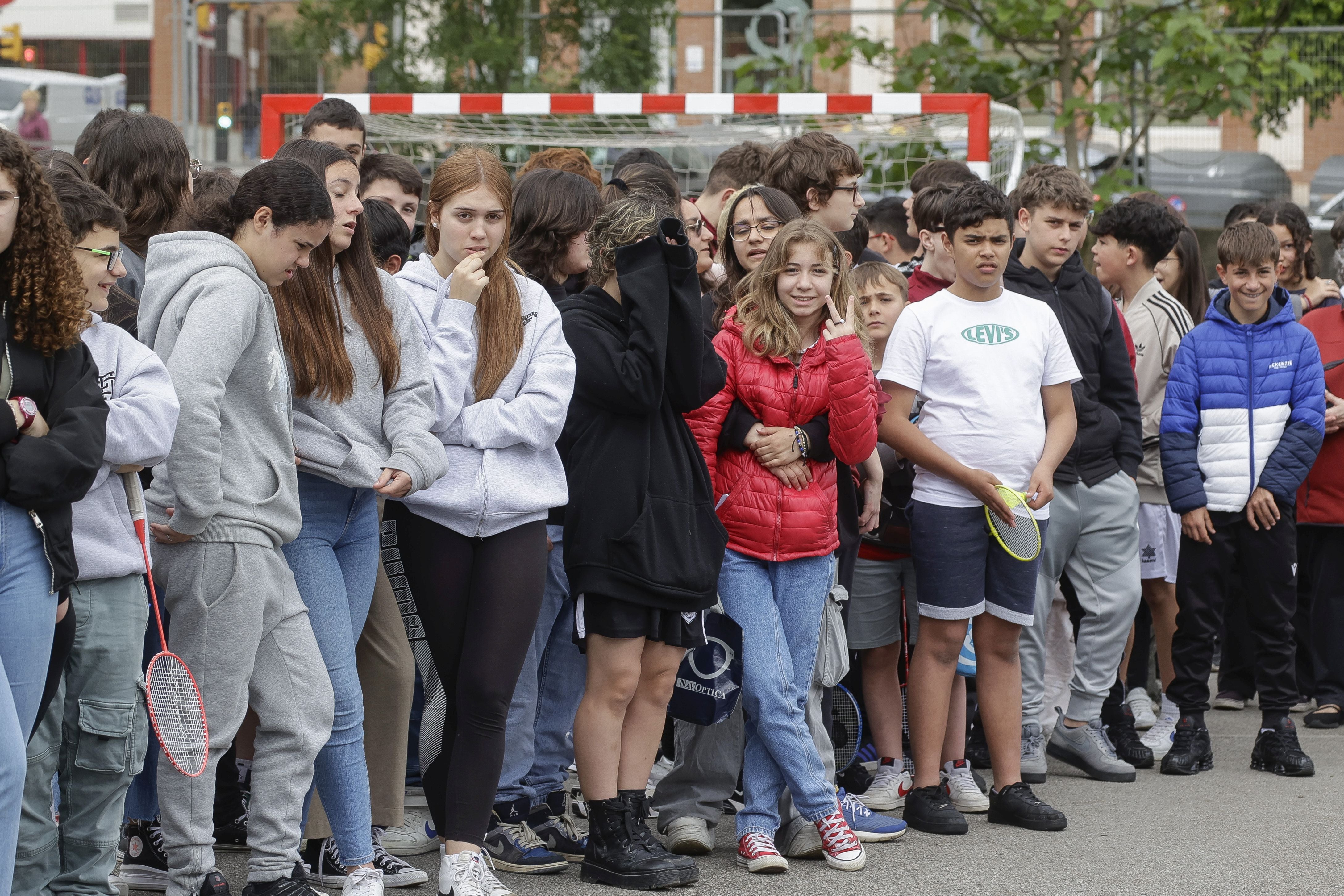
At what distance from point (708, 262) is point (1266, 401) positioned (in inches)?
90.3

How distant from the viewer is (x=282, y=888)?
11.9 ft

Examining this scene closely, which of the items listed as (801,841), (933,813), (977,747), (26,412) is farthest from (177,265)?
(977,747)

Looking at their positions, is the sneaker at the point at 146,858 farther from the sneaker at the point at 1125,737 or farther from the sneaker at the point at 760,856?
the sneaker at the point at 1125,737

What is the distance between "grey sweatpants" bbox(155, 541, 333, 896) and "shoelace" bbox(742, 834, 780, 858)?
137cm

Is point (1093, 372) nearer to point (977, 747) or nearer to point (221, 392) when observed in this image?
point (977, 747)

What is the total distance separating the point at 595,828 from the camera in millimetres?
4227

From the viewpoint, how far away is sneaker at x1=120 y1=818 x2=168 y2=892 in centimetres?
410

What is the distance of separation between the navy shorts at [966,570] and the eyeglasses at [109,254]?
263 cm

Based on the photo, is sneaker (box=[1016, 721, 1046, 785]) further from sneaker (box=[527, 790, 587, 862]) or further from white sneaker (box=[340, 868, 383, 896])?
white sneaker (box=[340, 868, 383, 896])

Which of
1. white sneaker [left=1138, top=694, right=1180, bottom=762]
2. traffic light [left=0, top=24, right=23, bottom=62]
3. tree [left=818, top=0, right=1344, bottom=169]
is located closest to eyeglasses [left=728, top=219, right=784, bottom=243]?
white sneaker [left=1138, top=694, right=1180, bottom=762]

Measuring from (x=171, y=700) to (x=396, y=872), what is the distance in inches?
42.2

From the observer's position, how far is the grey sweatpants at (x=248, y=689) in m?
3.51

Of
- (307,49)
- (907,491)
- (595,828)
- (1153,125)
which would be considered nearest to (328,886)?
(595,828)

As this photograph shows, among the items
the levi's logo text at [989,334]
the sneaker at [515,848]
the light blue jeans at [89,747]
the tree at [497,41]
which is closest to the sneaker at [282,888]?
the light blue jeans at [89,747]
